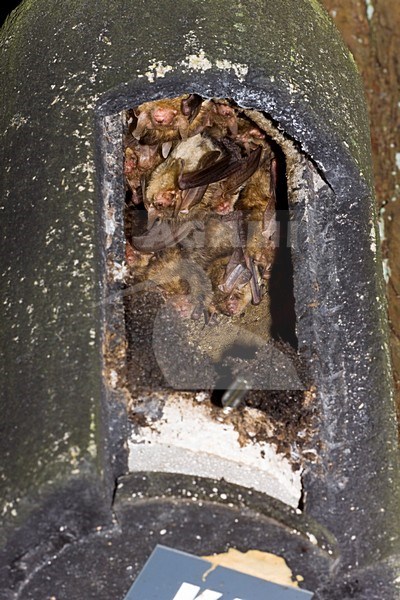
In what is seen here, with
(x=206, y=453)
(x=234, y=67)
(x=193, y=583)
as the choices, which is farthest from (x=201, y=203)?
(x=193, y=583)

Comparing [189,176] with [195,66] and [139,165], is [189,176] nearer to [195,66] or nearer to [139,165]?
[139,165]

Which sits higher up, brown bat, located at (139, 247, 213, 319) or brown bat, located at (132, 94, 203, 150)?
brown bat, located at (132, 94, 203, 150)

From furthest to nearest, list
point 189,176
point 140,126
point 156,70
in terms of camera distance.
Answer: point 189,176 → point 140,126 → point 156,70

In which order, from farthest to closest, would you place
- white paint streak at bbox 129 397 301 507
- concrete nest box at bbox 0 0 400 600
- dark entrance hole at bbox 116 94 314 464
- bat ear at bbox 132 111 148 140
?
bat ear at bbox 132 111 148 140
dark entrance hole at bbox 116 94 314 464
white paint streak at bbox 129 397 301 507
concrete nest box at bbox 0 0 400 600

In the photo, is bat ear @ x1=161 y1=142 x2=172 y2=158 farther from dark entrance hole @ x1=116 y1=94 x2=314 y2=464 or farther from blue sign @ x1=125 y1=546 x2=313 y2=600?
blue sign @ x1=125 y1=546 x2=313 y2=600

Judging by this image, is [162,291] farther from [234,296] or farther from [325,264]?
[325,264]

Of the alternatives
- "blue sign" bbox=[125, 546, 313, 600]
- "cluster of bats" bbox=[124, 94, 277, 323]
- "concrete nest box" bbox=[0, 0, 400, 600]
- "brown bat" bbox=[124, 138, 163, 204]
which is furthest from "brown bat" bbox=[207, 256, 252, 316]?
"blue sign" bbox=[125, 546, 313, 600]

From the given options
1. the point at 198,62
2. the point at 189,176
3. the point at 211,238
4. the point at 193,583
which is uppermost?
the point at 198,62
